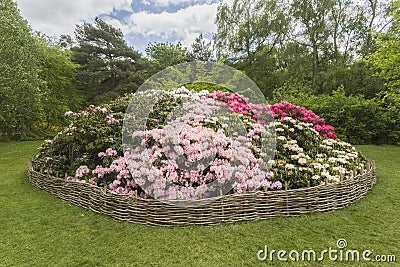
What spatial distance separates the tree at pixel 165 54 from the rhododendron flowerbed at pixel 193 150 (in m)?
13.1

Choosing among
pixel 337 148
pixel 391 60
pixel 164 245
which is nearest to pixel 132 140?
pixel 164 245

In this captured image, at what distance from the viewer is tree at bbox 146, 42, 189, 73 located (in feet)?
59.3

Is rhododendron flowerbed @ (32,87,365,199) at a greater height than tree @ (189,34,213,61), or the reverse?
tree @ (189,34,213,61)

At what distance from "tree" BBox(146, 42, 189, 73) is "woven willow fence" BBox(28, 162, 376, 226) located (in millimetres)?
14827

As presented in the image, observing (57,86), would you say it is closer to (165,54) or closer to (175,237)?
(165,54)

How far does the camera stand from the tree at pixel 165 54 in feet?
59.3

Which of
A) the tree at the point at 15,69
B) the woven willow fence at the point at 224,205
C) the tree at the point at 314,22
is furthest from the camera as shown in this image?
the tree at the point at 314,22

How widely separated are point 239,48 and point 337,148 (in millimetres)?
12308

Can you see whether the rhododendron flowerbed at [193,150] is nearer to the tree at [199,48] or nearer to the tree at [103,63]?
the tree at [103,63]

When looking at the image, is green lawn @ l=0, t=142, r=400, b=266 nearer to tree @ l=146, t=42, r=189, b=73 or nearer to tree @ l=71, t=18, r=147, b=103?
tree @ l=71, t=18, r=147, b=103

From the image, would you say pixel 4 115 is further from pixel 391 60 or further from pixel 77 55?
pixel 391 60

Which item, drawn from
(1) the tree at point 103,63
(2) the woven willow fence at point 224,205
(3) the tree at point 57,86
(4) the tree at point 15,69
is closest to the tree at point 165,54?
(1) the tree at point 103,63

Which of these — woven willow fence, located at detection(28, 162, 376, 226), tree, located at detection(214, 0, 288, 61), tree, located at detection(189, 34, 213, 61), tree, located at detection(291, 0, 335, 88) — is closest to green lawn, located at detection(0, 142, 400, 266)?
woven willow fence, located at detection(28, 162, 376, 226)

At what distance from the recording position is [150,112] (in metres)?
4.22
